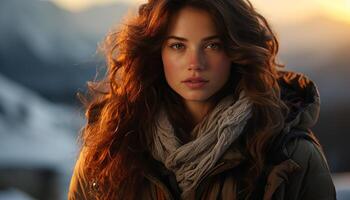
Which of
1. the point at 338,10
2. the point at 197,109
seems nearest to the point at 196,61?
the point at 197,109

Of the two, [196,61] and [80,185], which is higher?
[196,61]

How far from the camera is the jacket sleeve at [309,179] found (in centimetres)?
140

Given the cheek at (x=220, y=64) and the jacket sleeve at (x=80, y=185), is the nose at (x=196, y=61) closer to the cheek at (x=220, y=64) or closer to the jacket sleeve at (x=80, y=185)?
the cheek at (x=220, y=64)

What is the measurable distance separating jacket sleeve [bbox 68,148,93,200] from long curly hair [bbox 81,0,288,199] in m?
0.02

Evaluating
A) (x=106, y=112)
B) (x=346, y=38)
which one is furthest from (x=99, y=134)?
(x=346, y=38)

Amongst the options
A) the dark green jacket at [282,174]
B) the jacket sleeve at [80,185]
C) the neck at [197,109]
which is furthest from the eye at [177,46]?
the jacket sleeve at [80,185]

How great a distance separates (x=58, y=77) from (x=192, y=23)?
273 cm

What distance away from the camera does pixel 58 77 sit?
401 cm

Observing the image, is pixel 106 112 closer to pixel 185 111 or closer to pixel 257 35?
pixel 185 111

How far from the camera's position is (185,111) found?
1.53 metres

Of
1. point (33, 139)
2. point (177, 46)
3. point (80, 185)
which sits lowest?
point (80, 185)

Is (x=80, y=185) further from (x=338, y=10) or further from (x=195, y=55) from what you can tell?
(x=338, y=10)

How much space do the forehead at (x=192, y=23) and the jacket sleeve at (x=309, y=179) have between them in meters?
0.34

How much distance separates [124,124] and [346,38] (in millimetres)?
2755
